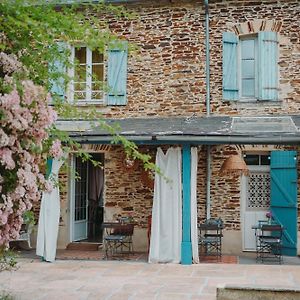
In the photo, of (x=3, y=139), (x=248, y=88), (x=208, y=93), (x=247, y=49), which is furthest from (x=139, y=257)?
(x=3, y=139)

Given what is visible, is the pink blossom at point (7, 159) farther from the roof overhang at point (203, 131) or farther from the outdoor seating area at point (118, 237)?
the outdoor seating area at point (118, 237)

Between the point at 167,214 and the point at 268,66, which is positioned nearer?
the point at 167,214

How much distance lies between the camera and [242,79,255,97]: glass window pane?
37.7 ft

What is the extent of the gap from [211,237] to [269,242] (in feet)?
4.42

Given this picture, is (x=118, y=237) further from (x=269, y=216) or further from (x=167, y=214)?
(x=269, y=216)

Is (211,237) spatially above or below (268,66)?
below

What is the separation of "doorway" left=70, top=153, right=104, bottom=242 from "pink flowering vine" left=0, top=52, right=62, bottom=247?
23.3ft

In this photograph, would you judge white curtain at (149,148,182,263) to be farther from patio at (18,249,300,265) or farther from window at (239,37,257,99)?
window at (239,37,257,99)

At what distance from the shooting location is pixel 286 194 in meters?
10.9

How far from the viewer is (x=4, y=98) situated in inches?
162

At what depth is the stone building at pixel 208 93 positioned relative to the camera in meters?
11.1

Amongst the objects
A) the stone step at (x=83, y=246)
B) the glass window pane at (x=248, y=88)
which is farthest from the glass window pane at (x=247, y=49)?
the stone step at (x=83, y=246)

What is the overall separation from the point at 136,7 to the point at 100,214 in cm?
543

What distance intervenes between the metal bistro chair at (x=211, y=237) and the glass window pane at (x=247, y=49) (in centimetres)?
373
